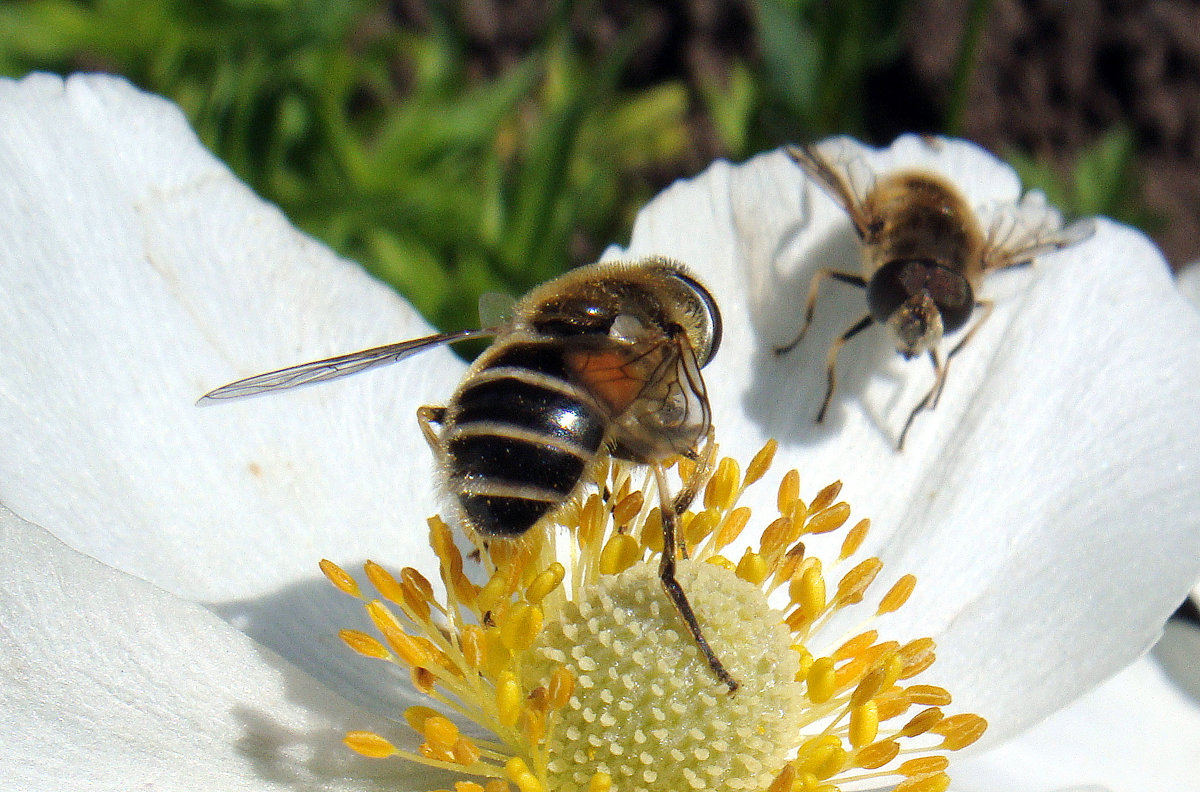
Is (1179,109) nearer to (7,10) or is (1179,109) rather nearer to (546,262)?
(546,262)

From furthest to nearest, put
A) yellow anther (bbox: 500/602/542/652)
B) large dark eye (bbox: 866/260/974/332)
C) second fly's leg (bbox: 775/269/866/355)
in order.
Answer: second fly's leg (bbox: 775/269/866/355) → large dark eye (bbox: 866/260/974/332) → yellow anther (bbox: 500/602/542/652)

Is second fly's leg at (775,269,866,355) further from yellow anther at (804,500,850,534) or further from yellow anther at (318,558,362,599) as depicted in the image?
yellow anther at (318,558,362,599)

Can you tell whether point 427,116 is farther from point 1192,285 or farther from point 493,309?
point 1192,285

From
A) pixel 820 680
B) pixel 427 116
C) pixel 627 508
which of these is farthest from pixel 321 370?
pixel 427 116

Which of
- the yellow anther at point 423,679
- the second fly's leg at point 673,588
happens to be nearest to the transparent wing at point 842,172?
the second fly's leg at point 673,588

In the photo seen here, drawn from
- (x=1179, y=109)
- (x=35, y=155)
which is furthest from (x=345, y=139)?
(x=1179, y=109)

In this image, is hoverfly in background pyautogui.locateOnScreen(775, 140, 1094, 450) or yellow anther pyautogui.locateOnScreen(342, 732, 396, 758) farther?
hoverfly in background pyautogui.locateOnScreen(775, 140, 1094, 450)

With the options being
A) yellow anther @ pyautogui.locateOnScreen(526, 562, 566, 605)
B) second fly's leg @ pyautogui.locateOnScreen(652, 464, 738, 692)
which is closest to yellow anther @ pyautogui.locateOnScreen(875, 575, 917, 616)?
second fly's leg @ pyautogui.locateOnScreen(652, 464, 738, 692)
